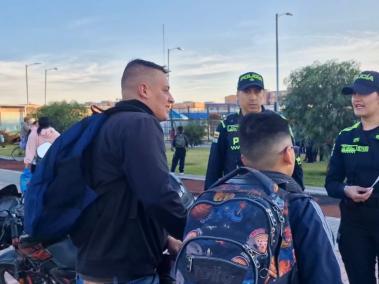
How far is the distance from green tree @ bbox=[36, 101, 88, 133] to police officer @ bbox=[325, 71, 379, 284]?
32.0m

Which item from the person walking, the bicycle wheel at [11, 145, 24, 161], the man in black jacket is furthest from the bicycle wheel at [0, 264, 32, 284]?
the bicycle wheel at [11, 145, 24, 161]

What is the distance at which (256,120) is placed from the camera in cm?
195

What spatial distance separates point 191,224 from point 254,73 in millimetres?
2758

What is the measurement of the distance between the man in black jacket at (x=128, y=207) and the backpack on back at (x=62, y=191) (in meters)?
0.04

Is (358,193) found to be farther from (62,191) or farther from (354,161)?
(62,191)

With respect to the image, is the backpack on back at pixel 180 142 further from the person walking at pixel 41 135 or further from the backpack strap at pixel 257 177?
the backpack strap at pixel 257 177

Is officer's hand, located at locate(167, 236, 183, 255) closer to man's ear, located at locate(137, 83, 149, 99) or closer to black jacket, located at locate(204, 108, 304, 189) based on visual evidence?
man's ear, located at locate(137, 83, 149, 99)

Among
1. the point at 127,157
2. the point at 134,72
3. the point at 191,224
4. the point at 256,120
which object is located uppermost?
the point at 134,72

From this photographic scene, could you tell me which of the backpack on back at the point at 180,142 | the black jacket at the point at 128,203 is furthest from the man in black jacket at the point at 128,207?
the backpack on back at the point at 180,142

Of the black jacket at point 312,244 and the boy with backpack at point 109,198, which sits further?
the boy with backpack at point 109,198

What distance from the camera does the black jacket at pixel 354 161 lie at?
3484mm

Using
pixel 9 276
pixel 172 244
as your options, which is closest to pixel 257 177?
pixel 172 244

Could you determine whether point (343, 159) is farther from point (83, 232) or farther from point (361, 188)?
point (83, 232)

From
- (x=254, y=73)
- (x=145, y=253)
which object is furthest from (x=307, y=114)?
(x=145, y=253)
